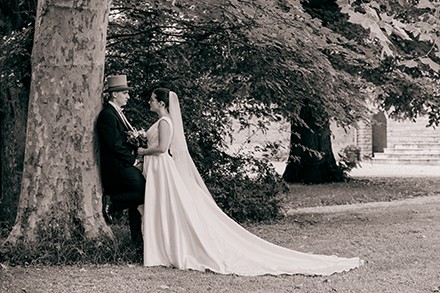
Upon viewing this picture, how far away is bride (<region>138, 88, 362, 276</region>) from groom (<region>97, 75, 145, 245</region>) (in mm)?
146

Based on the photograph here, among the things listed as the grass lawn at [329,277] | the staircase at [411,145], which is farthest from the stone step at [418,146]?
the grass lawn at [329,277]

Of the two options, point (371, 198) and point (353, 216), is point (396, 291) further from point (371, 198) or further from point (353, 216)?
point (371, 198)

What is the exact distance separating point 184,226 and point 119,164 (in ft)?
3.14

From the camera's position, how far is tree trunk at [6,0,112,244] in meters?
8.84

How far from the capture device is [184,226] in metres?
8.81

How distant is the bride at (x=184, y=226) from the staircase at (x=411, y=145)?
22359 mm

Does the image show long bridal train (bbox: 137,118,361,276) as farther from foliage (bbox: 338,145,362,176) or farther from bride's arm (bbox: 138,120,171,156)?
foliage (bbox: 338,145,362,176)

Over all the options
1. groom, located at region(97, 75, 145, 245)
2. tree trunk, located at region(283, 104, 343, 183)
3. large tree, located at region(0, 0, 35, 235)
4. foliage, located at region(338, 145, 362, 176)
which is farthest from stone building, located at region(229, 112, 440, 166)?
groom, located at region(97, 75, 145, 245)

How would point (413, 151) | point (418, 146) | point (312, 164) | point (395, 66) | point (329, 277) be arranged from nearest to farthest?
point (329, 277)
point (395, 66)
point (312, 164)
point (413, 151)
point (418, 146)

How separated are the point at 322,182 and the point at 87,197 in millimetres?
12265

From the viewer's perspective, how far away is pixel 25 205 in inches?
349

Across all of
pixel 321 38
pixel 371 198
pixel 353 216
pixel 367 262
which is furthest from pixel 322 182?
pixel 367 262

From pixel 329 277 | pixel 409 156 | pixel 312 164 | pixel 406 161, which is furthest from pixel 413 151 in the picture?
pixel 329 277

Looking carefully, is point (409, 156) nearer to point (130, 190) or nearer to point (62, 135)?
point (130, 190)
